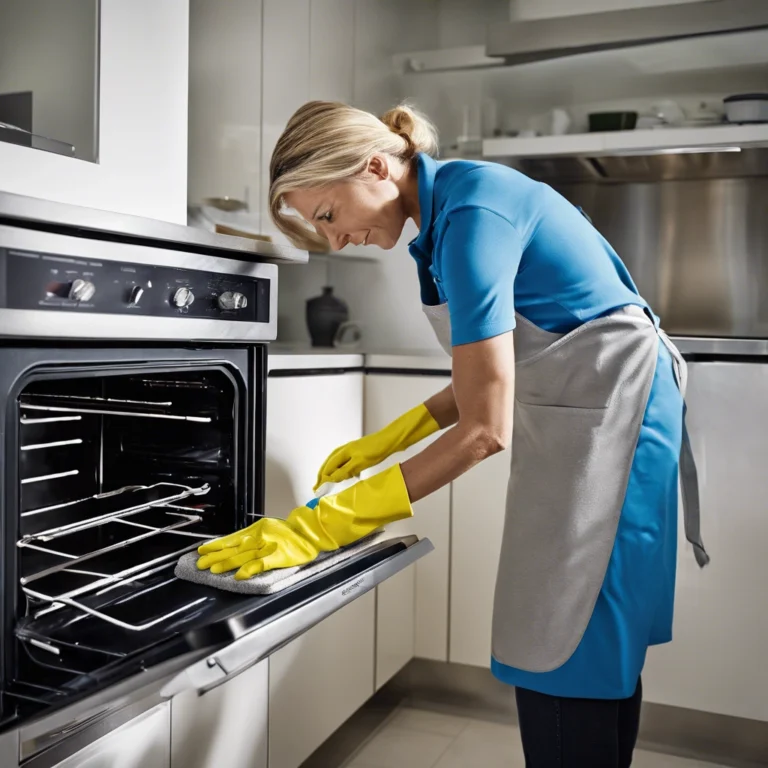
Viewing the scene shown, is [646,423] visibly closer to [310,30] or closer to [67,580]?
[67,580]

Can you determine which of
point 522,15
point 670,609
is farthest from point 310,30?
point 670,609

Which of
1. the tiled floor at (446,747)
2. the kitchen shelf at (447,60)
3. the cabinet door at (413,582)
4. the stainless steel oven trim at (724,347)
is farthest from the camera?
the kitchen shelf at (447,60)

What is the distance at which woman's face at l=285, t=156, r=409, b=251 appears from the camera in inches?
51.8

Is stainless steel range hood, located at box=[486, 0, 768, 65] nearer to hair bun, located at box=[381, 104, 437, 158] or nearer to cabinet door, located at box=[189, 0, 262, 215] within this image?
cabinet door, located at box=[189, 0, 262, 215]

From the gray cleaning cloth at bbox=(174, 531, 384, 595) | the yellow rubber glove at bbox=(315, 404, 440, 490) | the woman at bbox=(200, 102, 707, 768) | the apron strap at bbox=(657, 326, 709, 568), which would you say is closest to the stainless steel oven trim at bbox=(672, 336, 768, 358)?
the apron strap at bbox=(657, 326, 709, 568)

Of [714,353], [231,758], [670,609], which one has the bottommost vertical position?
[231,758]

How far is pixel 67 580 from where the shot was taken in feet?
3.59

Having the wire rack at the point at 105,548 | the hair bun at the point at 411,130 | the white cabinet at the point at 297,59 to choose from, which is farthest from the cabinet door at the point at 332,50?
the wire rack at the point at 105,548

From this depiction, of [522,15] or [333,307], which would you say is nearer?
[522,15]

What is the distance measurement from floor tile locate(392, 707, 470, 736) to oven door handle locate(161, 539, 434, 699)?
49.7 inches

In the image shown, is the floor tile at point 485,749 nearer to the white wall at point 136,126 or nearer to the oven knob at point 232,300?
the oven knob at point 232,300

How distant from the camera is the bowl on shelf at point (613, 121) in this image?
2.59 m

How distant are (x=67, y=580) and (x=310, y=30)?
1800 millimetres

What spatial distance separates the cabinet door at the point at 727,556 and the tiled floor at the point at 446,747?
0.23 meters
